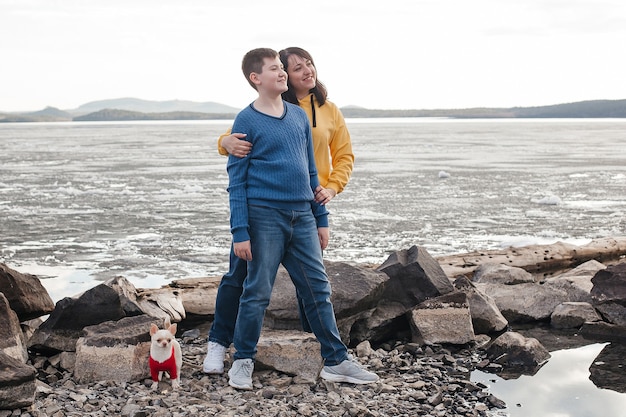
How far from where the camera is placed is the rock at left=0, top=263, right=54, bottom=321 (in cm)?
602

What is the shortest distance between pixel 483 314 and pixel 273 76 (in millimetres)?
3258

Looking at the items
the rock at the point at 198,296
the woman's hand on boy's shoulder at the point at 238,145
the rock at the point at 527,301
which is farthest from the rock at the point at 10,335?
the rock at the point at 527,301

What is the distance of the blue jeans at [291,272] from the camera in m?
4.89

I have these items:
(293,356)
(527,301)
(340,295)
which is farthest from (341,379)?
(527,301)

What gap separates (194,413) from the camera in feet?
15.3

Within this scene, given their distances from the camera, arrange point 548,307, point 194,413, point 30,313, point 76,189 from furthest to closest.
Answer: point 76,189 → point 548,307 → point 30,313 → point 194,413

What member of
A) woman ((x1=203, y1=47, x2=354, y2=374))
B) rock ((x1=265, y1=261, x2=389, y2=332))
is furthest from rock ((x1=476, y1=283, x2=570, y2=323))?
woman ((x1=203, y1=47, x2=354, y2=374))

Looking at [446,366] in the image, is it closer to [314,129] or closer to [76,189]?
[314,129]

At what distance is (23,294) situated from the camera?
6.10 meters

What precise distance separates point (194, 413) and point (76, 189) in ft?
50.1

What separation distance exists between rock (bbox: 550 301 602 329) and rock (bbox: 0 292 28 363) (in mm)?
4657

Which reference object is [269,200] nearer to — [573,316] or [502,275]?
[573,316]

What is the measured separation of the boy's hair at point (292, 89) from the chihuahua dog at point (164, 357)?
69.0 inches

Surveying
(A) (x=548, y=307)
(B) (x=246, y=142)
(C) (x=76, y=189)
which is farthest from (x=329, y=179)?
(C) (x=76, y=189)
